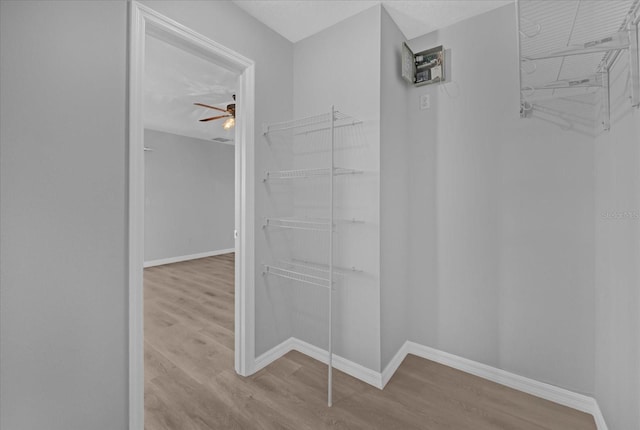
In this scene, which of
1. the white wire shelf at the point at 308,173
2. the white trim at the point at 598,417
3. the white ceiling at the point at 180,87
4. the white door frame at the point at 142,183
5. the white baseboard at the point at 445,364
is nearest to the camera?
the white door frame at the point at 142,183

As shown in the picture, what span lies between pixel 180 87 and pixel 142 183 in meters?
2.60

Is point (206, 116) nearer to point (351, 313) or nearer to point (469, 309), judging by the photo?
point (351, 313)

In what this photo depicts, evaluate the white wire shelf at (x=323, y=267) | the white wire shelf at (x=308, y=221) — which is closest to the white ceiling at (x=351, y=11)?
the white wire shelf at (x=308, y=221)

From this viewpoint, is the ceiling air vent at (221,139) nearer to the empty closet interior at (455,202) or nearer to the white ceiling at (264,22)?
the white ceiling at (264,22)

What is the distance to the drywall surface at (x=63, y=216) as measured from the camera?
3.68ft

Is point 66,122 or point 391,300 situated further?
point 391,300

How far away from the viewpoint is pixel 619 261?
1.37 m

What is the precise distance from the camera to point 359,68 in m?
2.04

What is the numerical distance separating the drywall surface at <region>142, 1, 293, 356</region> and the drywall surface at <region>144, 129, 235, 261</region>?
4.15 meters

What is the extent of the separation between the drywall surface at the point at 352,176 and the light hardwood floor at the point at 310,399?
0.27 meters

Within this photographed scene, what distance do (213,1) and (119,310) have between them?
186 centimetres

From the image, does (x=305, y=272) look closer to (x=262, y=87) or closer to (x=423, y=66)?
(x=262, y=87)

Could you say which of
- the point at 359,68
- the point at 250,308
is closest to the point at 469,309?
the point at 250,308

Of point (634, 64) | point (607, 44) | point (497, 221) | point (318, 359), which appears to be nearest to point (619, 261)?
point (497, 221)
